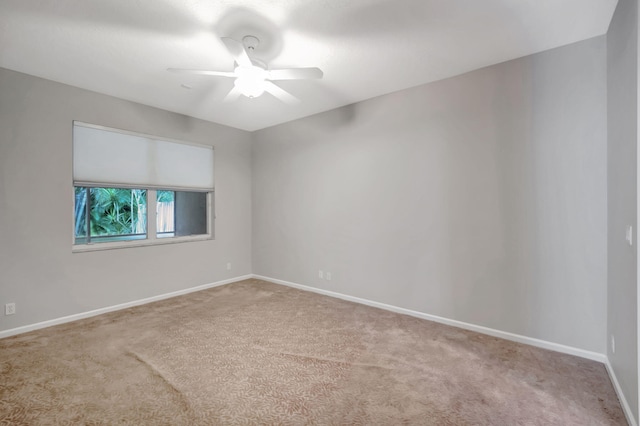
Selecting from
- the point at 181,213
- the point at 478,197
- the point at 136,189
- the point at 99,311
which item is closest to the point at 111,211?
the point at 136,189

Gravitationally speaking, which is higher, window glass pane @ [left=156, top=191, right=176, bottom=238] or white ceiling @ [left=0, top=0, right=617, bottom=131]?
white ceiling @ [left=0, top=0, right=617, bottom=131]

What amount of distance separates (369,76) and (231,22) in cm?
154

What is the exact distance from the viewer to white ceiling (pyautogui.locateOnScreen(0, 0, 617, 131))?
2121 millimetres

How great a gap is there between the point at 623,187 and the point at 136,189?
16.6ft

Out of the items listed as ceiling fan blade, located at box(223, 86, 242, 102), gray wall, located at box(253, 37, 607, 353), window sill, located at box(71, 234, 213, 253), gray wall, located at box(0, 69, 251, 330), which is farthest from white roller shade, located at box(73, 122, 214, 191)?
gray wall, located at box(253, 37, 607, 353)

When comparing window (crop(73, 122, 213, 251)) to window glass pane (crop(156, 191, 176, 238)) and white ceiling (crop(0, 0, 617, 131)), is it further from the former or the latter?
white ceiling (crop(0, 0, 617, 131))

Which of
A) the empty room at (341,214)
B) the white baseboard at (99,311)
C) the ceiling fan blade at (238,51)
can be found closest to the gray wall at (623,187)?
the empty room at (341,214)

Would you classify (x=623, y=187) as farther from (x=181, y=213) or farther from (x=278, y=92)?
(x=181, y=213)

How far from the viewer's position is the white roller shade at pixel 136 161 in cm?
354

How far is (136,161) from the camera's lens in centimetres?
399

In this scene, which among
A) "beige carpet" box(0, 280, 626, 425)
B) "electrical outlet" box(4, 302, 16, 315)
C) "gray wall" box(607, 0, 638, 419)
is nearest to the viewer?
"gray wall" box(607, 0, 638, 419)

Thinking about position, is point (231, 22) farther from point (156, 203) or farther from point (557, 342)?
point (557, 342)

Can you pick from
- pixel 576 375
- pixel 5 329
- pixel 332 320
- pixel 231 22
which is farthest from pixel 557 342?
pixel 5 329

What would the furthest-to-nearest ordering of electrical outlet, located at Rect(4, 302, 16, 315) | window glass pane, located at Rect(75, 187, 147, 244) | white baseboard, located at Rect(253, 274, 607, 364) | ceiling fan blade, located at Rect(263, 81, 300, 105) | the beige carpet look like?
1. window glass pane, located at Rect(75, 187, 147, 244)
2. electrical outlet, located at Rect(4, 302, 16, 315)
3. ceiling fan blade, located at Rect(263, 81, 300, 105)
4. white baseboard, located at Rect(253, 274, 607, 364)
5. the beige carpet
